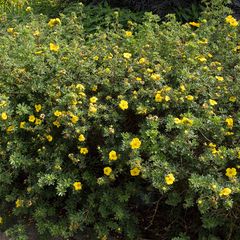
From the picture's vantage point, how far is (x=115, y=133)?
277 centimetres

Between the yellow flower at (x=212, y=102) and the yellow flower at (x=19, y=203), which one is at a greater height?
the yellow flower at (x=212, y=102)

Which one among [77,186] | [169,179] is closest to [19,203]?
[77,186]

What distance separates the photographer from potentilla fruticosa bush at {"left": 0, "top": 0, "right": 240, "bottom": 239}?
2.54 m

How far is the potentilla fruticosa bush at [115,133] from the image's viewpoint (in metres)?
2.54

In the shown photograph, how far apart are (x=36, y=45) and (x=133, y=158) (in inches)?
52.1

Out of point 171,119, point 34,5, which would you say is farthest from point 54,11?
point 171,119

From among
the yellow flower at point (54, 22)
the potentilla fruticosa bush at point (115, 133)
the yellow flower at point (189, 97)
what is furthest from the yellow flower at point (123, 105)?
the yellow flower at point (54, 22)

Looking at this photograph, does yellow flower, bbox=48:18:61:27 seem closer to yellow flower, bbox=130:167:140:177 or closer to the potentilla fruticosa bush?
the potentilla fruticosa bush

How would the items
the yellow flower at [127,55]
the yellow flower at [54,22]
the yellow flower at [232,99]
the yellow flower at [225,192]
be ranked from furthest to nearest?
the yellow flower at [54,22] → the yellow flower at [127,55] → the yellow flower at [232,99] → the yellow flower at [225,192]

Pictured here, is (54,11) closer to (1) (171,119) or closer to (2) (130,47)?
(2) (130,47)

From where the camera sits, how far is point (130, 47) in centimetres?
332

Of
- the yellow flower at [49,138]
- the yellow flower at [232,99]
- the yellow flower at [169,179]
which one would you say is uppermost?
the yellow flower at [232,99]

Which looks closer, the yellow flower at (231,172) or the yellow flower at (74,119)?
the yellow flower at (231,172)

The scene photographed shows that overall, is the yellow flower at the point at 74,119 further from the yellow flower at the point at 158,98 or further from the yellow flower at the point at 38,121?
the yellow flower at the point at 158,98
